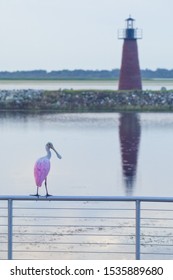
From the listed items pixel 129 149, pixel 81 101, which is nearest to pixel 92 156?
pixel 129 149

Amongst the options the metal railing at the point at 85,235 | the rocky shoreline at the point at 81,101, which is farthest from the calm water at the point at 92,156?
the rocky shoreline at the point at 81,101

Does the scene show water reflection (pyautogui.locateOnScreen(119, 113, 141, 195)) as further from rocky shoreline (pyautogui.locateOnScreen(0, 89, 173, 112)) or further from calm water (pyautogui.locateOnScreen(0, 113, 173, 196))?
rocky shoreline (pyautogui.locateOnScreen(0, 89, 173, 112))

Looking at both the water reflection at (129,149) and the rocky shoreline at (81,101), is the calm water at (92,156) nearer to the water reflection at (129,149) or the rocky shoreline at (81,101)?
the water reflection at (129,149)

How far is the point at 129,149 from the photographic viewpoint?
88.2 feet

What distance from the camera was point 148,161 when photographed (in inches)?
906

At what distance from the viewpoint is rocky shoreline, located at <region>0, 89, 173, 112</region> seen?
56.2 meters

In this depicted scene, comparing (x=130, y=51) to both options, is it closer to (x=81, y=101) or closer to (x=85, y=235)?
(x=81, y=101)

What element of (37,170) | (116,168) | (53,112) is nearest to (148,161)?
(116,168)

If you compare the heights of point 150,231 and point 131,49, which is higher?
point 131,49

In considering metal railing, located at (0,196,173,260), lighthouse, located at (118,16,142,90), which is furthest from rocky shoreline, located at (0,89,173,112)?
metal railing, located at (0,196,173,260)

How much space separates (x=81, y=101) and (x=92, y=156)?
108 feet

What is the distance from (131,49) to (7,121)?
11.9m

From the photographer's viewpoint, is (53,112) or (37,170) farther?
(53,112)
